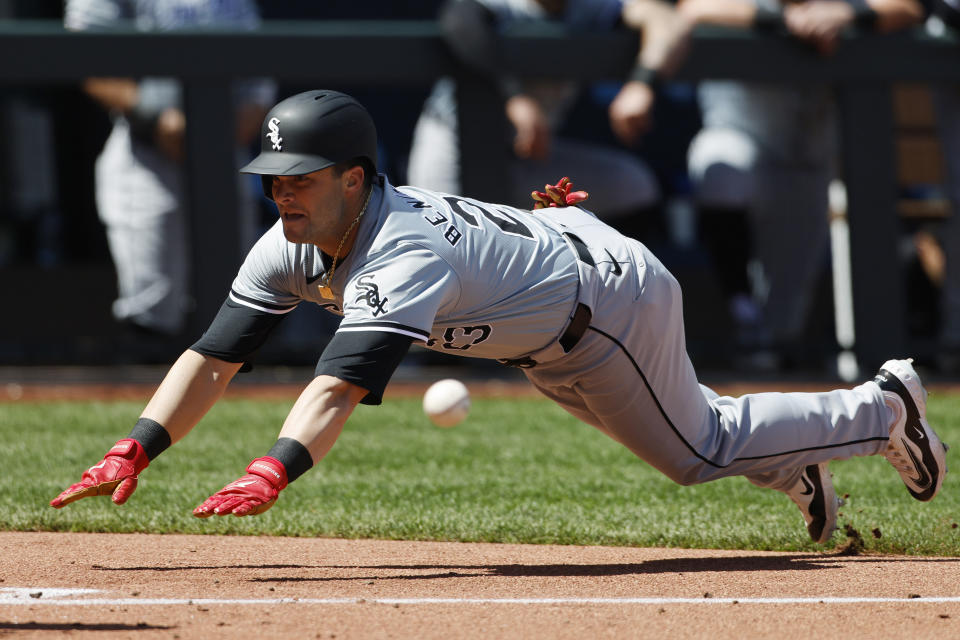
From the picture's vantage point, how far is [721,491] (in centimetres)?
584

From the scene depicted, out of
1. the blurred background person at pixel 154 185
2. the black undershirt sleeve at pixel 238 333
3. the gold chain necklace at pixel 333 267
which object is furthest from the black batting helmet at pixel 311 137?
the blurred background person at pixel 154 185

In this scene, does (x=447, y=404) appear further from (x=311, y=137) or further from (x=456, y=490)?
(x=311, y=137)

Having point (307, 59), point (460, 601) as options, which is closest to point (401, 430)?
point (307, 59)

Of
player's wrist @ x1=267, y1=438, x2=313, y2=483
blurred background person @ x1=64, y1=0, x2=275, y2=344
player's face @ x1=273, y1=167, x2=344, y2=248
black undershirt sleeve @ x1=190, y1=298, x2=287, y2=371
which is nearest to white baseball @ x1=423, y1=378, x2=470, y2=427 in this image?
black undershirt sleeve @ x1=190, y1=298, x2=287, y2=371

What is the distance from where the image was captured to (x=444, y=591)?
3975 mm

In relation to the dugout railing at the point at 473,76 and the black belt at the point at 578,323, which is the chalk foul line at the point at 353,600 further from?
the dugout railing at the point at 473,76

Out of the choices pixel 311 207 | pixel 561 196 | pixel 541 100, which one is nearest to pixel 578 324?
pixel 561 196

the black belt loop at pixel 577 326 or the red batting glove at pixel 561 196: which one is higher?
the red batting glove at pixel 561 196

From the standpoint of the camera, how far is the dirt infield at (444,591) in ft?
11.6

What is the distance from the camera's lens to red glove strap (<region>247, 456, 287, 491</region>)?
12.1 feet

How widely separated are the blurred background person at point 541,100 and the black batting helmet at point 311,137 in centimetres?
439

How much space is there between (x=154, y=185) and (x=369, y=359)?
5321 mm

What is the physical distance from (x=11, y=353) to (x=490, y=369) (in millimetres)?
2909

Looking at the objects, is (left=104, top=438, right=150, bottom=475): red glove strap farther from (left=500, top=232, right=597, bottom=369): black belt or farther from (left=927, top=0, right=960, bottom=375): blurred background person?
(left=927, top=0, right=960, bottom=375): blurred background person
